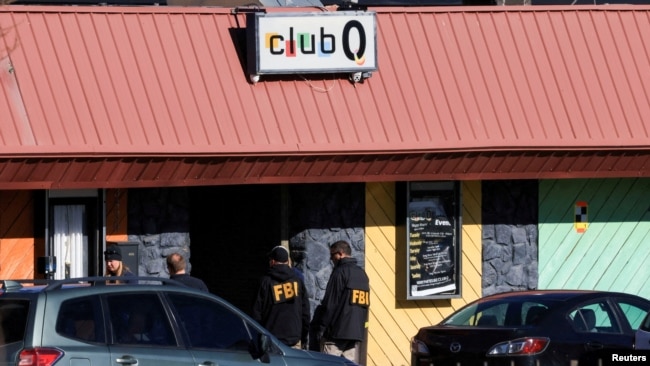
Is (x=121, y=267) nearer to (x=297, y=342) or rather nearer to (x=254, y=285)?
(x=297, y=342)

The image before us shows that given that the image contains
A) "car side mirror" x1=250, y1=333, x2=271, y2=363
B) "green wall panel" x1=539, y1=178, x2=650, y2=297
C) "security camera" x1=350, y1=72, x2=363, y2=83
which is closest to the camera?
"car side mirror" x1=250, y1=333, x2=271, y2=363

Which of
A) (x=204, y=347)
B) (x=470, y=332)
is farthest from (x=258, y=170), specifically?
(x=204, y=347)

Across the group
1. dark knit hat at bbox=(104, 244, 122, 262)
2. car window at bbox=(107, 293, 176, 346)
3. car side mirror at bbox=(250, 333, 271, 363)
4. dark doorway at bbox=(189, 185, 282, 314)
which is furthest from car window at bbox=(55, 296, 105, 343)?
dark doorway at bbox=(189, 185, 282, 314)

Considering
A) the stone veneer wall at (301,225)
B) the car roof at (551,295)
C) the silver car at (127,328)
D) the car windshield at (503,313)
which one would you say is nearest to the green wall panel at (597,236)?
the stone veneer wall at (301,225)

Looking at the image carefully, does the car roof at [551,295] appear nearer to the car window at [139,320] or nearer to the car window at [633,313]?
the car window at [633,313]

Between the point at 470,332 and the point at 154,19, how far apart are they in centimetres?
583

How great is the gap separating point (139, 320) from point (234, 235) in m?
7.93

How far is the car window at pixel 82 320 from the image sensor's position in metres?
9.88

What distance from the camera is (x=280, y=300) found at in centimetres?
1427

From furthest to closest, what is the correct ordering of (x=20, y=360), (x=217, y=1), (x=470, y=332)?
1. (x=217, y=1)
2. (x=470, y=332)
3. (x=20, y=360)

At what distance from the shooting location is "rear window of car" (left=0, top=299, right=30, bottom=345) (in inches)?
384

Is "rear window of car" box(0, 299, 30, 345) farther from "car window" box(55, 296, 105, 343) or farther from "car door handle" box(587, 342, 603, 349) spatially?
"car door handle" box(587, 342, 603, 349)

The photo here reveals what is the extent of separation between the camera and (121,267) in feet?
46.9

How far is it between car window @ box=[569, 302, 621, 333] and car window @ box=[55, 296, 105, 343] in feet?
17.2
